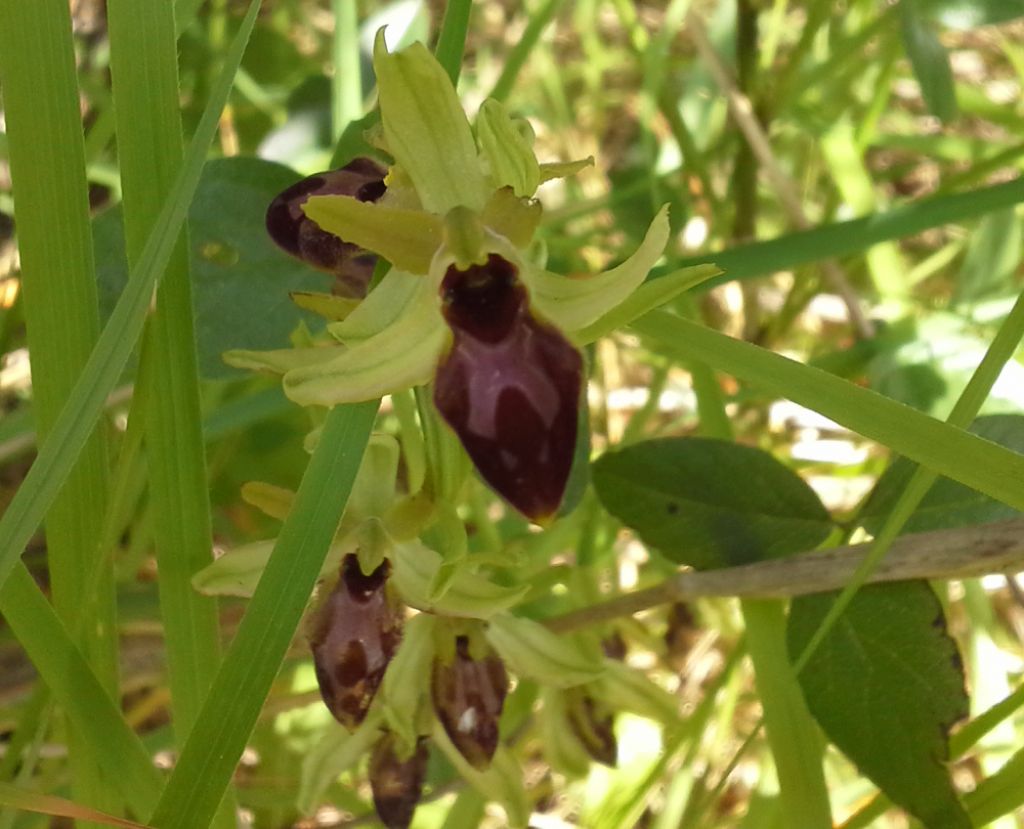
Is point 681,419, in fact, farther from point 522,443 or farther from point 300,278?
point 522,443

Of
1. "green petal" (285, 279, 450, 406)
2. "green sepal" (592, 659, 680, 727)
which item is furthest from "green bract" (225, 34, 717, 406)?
"green sepal" (592, 659, 680, 727)

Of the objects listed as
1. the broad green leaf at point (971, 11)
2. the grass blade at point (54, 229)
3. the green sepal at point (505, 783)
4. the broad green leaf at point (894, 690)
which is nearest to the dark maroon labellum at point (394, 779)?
the green sepal at point (505, 783)

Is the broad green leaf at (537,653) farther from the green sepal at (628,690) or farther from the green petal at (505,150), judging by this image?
Result: the green petal at (505,150)

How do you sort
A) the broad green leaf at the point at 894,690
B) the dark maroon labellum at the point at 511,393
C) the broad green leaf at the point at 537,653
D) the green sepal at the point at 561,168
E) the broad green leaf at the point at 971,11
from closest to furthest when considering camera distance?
the dark maroon labellum at the point at 511,393, the green sepal at the point at 561,168, the broad green leaf at the point at 894,690, the broad green leaf at the point at 537,653, the broad green leaf at the point at 971,11

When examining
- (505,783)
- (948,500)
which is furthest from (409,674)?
(948,500)

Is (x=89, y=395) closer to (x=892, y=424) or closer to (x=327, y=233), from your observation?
(x=327, y=233)


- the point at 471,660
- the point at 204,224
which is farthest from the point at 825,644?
the point at 204,224

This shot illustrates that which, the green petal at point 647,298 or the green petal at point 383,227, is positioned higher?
the green petal at point 383,227
